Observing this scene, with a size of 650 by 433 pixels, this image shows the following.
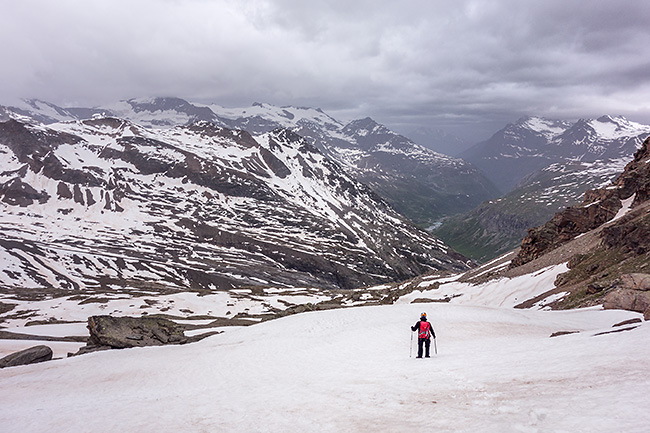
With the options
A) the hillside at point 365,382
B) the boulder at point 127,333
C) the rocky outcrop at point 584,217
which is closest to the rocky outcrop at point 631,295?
the hillside at point 365,382

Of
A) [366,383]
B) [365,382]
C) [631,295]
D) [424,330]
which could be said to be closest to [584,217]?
[631,295]

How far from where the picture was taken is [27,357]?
2552 cm

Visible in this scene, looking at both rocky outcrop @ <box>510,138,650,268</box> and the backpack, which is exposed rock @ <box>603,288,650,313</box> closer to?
the backpack

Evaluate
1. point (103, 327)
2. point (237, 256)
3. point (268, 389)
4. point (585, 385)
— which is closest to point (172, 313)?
point (103, 327)

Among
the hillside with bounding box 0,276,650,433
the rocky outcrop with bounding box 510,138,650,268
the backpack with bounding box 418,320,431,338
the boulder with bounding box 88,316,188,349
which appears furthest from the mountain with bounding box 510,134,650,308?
the boulder with bounding box 88,316,188,349

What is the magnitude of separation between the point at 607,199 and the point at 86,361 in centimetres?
8329

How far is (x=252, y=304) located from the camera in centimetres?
7488

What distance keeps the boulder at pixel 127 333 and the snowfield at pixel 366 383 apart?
110 inches

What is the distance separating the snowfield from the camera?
378 inches

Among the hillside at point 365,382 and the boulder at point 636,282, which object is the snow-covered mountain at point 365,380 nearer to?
the hillside at point 365,382

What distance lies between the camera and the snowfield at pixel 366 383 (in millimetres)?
9602

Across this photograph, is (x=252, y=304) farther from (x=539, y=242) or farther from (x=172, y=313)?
(x=539, y=242)

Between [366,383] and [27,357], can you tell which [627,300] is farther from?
[27,357]

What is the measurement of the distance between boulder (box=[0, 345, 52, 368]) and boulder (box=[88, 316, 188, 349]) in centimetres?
389
